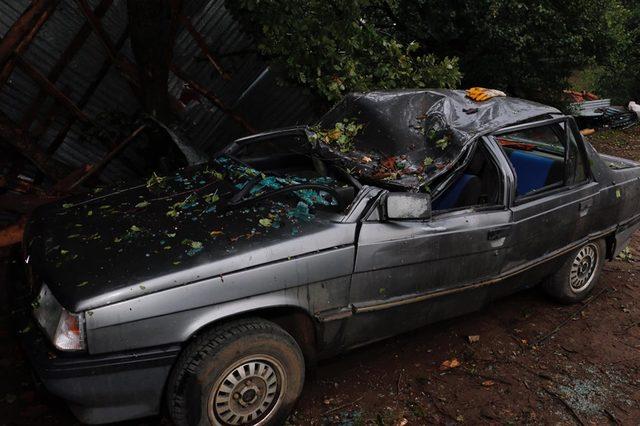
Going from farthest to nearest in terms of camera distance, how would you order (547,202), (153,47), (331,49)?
(331,49) → (153,47) → (547,202)

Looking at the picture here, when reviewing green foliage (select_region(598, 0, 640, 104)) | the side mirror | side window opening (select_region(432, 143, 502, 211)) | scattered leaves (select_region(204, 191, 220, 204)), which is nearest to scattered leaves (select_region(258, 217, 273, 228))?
scattered leaves (select_region(204, 191, 220, 204))

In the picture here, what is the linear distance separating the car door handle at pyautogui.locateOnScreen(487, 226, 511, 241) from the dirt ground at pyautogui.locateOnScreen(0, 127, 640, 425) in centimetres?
94

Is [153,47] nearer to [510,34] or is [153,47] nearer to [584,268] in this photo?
[584,268]

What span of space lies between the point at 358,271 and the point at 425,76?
419 cm

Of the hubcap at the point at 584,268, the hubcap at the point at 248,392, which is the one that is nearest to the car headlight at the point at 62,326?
the hubcap at the point at 248,392

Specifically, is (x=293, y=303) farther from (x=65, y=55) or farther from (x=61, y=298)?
(x=65, y=55)

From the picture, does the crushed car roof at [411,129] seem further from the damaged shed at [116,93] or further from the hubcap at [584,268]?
the damaged shed at [116,93]

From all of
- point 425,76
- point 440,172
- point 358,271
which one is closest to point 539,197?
point 440,172

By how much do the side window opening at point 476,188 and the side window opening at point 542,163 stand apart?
363mm

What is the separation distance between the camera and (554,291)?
4469 millimetres

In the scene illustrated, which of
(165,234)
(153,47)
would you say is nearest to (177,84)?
(153,47)

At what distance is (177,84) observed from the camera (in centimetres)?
682

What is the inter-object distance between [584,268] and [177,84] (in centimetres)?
526

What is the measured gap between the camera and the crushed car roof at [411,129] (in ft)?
11.5
